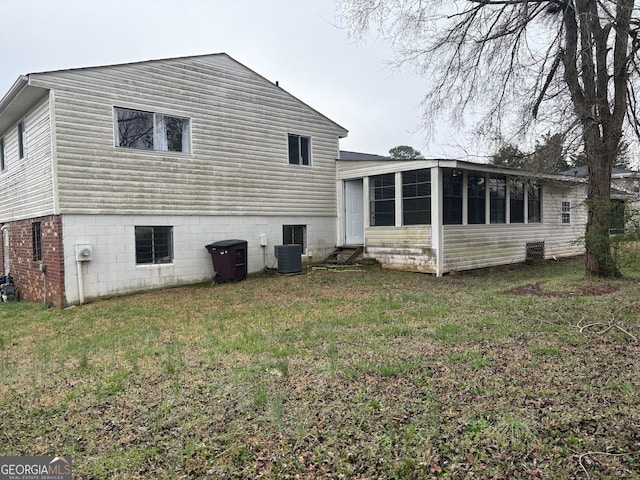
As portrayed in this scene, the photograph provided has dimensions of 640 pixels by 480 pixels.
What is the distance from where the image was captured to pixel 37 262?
10484 mm

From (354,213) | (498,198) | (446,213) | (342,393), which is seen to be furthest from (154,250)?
(498,198)

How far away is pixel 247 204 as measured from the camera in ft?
40.5

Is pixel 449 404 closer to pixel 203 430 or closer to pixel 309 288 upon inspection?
pixel 203 430

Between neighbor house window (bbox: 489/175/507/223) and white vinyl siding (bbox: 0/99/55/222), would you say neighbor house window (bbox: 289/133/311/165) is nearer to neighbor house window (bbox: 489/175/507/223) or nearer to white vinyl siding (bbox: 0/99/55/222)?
neighbor house window (bbox: 489/175/507/223)

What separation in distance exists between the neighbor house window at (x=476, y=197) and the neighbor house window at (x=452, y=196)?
46cm

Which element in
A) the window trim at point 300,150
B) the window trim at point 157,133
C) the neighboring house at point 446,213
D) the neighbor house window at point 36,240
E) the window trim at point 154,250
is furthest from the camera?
the window trim at point 300,150

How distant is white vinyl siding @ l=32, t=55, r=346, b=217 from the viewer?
9.46 metres

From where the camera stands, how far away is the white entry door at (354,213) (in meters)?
14.4

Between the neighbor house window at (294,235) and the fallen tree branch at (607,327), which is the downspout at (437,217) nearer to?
the neighbor house window at (294,235)

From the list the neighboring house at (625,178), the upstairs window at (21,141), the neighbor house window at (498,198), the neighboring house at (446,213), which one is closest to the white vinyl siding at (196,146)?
the neighboring house at (446,213)

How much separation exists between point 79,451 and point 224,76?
36.3ft

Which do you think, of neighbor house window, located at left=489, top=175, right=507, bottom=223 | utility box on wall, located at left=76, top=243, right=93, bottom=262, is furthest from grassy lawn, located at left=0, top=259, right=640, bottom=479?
neighbor house window, located at left=489, top=175, right=507, bottom=223

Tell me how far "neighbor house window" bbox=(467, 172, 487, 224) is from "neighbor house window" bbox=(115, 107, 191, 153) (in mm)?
8252

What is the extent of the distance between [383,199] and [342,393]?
9.88 meters
